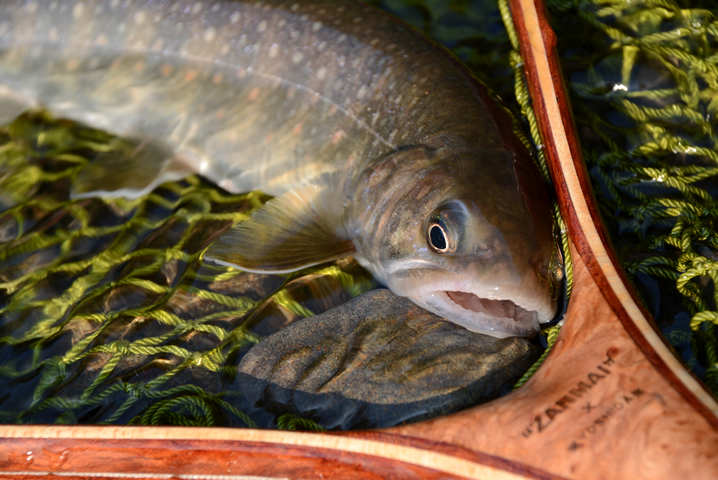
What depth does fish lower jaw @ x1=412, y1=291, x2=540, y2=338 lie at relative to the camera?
2.01 meters

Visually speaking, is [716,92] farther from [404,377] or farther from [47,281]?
[47,281]

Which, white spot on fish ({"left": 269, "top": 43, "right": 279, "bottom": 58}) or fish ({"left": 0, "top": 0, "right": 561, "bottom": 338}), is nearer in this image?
fish ({"left": 0, "top": 0, "right": 561, "bottom": 338})

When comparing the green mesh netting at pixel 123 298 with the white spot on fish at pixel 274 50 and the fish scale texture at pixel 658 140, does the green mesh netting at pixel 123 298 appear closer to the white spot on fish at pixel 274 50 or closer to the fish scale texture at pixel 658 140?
the white spot on fish at pixel 274 50

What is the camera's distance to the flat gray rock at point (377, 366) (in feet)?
6.16

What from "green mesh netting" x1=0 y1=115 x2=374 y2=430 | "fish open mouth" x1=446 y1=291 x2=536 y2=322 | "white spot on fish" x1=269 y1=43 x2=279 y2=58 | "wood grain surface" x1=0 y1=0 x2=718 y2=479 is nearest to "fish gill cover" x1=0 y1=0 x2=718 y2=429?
"green mesh netting" x1=0 y1=115 x2=374 y2=430

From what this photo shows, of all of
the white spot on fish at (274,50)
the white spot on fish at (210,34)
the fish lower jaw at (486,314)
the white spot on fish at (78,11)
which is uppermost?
the white spot on fish at (78,11)

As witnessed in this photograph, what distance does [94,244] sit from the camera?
2.62m

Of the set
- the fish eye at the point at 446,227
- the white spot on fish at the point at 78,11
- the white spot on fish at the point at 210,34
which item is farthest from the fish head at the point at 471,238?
the white spot on fish at the point at 78,11

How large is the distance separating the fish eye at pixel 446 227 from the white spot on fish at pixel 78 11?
2105 mm

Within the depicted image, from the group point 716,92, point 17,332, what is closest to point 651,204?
point 716,92

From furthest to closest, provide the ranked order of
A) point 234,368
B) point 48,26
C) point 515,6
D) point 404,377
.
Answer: point 48,26
point 515,6
point 234,368
point 404,377

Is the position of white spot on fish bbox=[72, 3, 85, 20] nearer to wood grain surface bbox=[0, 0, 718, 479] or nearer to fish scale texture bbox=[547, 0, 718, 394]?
wood grain surface bbox=[0, 0, 718, 479]

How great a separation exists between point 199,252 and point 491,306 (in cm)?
128

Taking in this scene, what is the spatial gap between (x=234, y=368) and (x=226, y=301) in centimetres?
34
